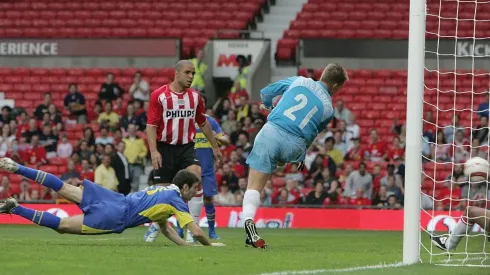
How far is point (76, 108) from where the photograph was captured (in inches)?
979

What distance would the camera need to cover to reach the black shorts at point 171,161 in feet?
42.1

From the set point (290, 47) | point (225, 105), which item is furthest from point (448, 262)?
point (290, 47)

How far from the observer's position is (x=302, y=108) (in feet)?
36.3

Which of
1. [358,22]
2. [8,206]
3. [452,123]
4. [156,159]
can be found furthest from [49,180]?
[358,22]

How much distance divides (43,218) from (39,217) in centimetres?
4

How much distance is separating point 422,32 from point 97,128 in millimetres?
15773

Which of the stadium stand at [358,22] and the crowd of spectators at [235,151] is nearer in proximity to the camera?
the crowd of spectators at [235,151]

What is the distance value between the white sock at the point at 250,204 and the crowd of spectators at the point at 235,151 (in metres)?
8.92

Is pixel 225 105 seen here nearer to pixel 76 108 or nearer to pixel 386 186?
pixel 76 108

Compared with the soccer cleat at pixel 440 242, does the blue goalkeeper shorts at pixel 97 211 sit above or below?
above

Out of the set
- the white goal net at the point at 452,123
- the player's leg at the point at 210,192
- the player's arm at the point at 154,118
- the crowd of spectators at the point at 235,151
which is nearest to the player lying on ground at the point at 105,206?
the player's arm at the point at 154,118

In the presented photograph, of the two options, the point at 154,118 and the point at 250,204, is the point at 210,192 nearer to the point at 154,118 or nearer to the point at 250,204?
the point at 154,118

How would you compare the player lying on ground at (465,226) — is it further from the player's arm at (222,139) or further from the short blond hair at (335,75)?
the player's arm at (222,139)

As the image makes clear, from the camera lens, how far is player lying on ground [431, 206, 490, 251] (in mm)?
10930
